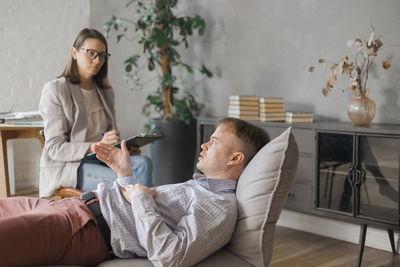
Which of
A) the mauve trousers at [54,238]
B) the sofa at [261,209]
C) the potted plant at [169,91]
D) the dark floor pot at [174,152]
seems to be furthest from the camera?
the dark floor pot at [174,152]

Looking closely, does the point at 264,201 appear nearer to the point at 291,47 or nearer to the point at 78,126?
the point at 78,126

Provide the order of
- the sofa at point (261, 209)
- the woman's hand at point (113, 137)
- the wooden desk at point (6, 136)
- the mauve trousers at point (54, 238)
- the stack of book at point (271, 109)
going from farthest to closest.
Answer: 1. the stack of book at point (271, 109)
2. the wooden desk at point (6, 136)
3. the woman's hand at point (113, 137)
4. the sofa at point (261, 209)
5. the mauve trousers at point (54, 238)

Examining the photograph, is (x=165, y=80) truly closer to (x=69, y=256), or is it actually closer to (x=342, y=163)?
(x=342, y=163)

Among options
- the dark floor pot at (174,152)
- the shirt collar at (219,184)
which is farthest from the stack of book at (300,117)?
the shirt collar at (219,184)

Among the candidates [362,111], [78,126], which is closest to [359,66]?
[362,111]

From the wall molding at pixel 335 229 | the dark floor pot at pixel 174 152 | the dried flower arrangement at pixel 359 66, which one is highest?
the dried flower arrangement at pixel 359 66

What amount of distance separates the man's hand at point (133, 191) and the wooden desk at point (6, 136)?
4.96 feet

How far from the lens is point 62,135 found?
2.69 metres

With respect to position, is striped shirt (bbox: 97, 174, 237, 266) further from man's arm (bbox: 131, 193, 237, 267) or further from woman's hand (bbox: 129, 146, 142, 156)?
woman's hand (bbox: 129, 146, 142, 156)

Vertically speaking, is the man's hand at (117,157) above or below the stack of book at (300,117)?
below

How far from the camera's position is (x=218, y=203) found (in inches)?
63.8

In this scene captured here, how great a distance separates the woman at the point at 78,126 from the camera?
8.57 feet

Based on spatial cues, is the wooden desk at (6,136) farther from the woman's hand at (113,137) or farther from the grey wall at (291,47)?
the grey wall at (291,47)

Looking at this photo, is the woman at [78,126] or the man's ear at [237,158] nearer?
the man's ear at [237,158]
